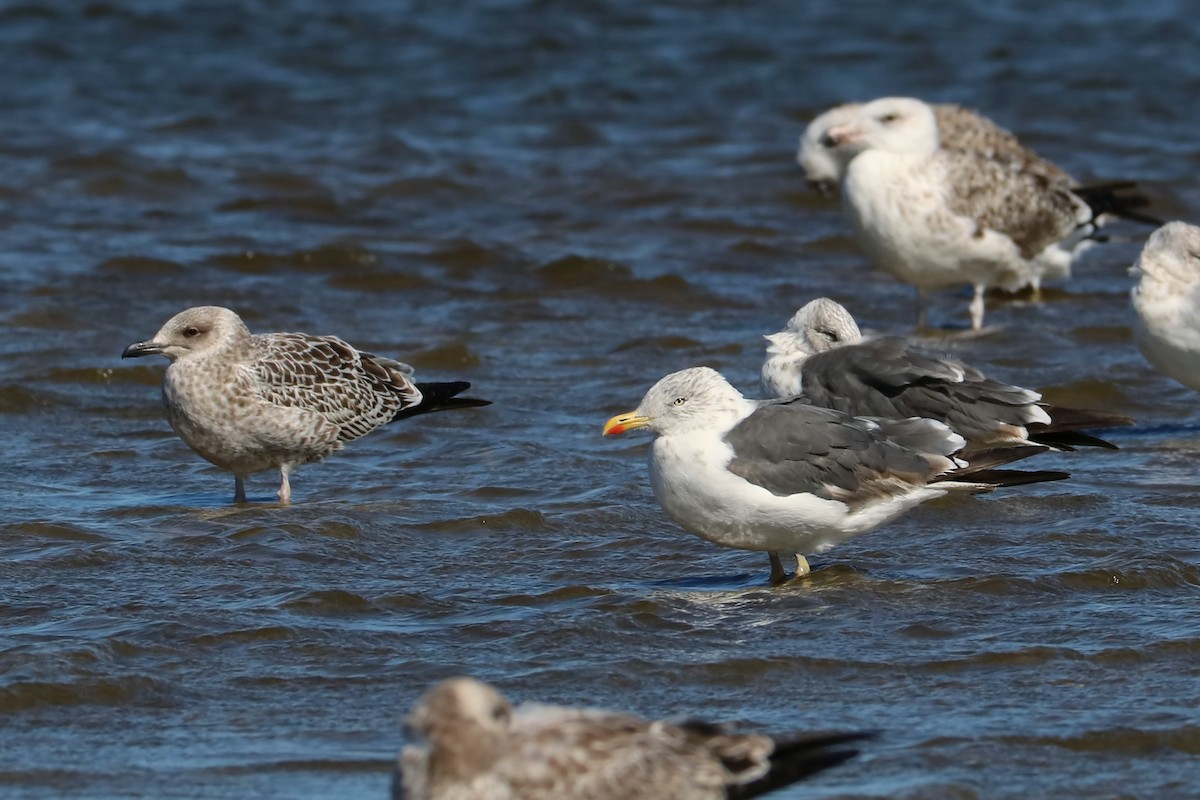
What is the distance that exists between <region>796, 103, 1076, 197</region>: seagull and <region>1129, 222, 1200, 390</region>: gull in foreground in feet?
12.0

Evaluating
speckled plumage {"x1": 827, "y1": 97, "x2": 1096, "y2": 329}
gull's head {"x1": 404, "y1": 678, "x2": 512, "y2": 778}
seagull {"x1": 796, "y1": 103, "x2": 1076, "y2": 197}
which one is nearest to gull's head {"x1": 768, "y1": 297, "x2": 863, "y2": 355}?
speckled plumage {"x1": 827, "y1": 97, "x2": 1096, "y2": 329}

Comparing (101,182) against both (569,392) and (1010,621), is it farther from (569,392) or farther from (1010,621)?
(1010,621)

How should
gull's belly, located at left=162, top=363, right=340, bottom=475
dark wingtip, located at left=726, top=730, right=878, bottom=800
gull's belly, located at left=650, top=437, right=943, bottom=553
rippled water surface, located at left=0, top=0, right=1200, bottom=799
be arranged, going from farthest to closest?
gull's belly, located at left=162, top=363, right=340, bottom=475
gull's belly, located at left=650, top=437, right=943, bottom=553
rippled water surface, located at left=0, top=0, right=1200, bottom=799
dark wingtip, located at left=726, top=730, right=878, bottom=800

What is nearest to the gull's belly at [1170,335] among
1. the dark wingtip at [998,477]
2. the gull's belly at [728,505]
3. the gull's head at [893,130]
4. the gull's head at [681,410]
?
the dark wingtip at [998,477]

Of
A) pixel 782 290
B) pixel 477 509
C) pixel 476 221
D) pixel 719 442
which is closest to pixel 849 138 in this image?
pixel 782 290

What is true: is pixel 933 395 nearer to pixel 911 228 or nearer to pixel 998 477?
pixel 998 477

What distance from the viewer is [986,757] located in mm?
5230

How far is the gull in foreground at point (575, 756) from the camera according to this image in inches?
161

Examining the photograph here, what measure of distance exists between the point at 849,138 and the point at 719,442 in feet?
18.1

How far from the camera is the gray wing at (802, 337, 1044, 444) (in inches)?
304

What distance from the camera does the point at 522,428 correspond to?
9469 millimetres

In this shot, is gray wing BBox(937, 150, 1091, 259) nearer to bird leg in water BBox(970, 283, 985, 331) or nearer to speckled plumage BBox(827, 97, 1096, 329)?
speckled plumage BBox(827, 97, 1096, 329)

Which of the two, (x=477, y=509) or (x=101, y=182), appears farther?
(x=101, y=182)

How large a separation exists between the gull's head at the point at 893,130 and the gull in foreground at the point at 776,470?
5.00 m
